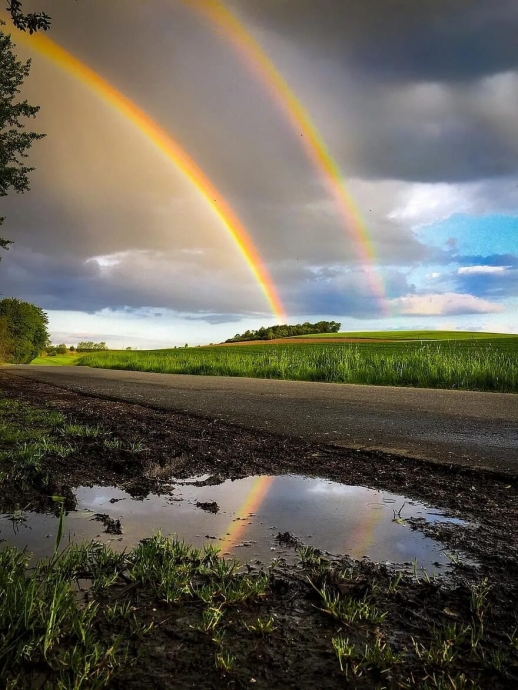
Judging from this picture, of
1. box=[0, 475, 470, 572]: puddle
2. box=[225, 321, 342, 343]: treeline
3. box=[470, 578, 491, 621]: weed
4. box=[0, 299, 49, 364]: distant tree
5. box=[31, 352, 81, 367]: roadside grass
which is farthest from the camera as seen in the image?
box=[225, 321, 342, 343]: treeline

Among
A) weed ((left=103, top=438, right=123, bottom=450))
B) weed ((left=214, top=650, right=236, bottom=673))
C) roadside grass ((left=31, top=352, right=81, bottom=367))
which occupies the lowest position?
roadside grass ((left=31, top=352, right=81, bottom=367))

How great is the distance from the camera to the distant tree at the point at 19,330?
57.1 metres

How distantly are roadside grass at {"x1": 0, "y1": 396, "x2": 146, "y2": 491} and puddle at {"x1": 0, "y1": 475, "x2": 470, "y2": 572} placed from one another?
1.71 ft

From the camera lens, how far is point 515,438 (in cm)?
595

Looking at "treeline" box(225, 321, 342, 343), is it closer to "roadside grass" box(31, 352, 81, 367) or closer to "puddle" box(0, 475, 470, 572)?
"roadside grass" box(31, 352, 81, 367)

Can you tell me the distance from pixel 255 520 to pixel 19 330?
63.2 m

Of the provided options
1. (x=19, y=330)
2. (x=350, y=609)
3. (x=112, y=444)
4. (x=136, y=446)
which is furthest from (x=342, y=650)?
(x=19, y=330)

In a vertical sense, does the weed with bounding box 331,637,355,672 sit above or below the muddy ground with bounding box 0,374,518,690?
above

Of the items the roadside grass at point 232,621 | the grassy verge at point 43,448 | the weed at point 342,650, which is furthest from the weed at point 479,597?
the grassy verge at point 43,448

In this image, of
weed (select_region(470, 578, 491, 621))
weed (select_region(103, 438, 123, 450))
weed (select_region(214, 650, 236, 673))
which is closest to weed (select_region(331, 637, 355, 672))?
weed (select_region(214, 650, 236, 673))

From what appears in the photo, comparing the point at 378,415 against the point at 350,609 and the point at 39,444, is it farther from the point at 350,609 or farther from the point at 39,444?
the point at 350,609

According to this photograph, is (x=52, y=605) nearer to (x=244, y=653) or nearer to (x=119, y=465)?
(x=244, y=653)

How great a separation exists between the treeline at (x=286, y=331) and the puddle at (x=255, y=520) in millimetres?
65723

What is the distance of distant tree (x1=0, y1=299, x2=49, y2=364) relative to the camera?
57094mm
